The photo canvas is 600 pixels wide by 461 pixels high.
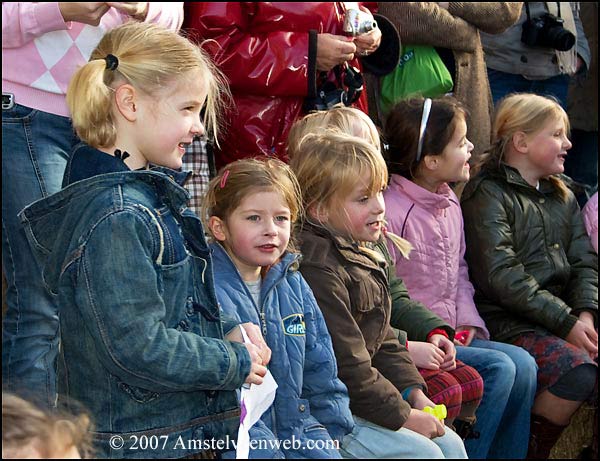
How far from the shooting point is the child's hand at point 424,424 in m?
3.43


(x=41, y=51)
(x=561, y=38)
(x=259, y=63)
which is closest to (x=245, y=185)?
(x=41, y=51)

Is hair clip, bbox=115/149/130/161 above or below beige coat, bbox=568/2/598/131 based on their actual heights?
above

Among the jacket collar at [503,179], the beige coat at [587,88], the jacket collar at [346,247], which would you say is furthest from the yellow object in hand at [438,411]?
the beige coat at [587,88]

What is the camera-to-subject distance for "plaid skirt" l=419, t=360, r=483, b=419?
379cm

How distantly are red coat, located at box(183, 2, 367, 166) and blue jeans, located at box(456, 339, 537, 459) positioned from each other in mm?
1105

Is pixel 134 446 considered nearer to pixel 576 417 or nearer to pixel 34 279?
pixel 34 279

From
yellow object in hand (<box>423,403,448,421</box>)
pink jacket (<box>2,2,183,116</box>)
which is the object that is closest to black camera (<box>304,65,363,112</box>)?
pink jacket (<box>2,2,183,116</box>)

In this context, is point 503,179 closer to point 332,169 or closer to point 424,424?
point 332,169

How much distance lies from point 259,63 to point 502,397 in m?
1.56

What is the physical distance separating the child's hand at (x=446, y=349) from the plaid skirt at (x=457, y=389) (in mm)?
23

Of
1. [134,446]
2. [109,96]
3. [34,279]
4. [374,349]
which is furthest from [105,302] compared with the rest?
[374,349]

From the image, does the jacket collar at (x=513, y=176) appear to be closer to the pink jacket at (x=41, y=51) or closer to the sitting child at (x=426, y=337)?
the sitting child at (x=426, y=337)

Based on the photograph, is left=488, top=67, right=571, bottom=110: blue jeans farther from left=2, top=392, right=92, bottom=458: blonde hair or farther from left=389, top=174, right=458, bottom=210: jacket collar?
left=2, top=392, right=92, bottom=458: blonde hair

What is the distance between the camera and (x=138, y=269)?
8.27ft
